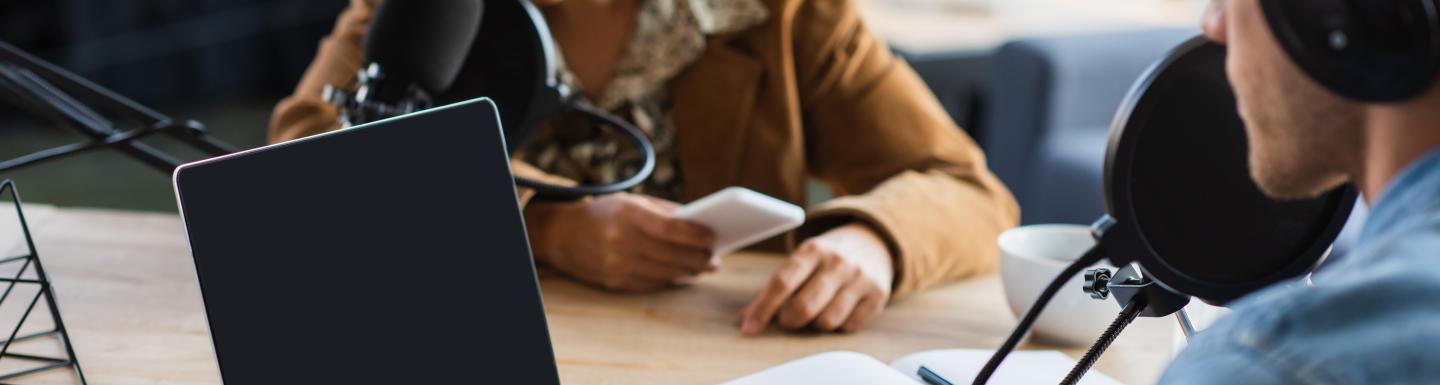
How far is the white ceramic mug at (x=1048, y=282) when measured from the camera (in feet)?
2.73

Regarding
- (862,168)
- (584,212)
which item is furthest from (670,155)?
(584,212)

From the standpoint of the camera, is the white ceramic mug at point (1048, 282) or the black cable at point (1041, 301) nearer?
the black cable at point (1041, 301)

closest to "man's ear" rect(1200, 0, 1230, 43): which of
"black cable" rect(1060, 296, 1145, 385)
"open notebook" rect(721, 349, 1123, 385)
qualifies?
"black cable" rect(1060, 296, 1145, 385)

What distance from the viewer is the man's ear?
51 cm

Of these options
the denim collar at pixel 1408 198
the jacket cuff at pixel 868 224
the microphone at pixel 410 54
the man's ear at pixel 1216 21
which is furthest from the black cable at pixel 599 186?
the denim collar at pixel 1408 198

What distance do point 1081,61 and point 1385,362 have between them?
6.10 ft

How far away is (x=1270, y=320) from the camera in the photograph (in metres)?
0.35

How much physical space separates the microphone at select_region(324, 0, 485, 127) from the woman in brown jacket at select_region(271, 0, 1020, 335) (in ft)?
0.80

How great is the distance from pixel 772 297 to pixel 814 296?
30 mm

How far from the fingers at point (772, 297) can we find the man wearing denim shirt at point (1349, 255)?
1.45 feet

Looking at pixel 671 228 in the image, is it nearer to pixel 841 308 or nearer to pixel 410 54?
pixel 841 308

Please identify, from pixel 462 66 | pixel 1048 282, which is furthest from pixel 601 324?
pixel 1048 282

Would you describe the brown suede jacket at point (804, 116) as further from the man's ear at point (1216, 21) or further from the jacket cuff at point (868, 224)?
the man's ear at point (1216, 21)

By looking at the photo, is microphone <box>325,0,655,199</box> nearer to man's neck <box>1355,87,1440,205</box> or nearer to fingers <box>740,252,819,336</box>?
fingers <box>740,252,819,336</box>
